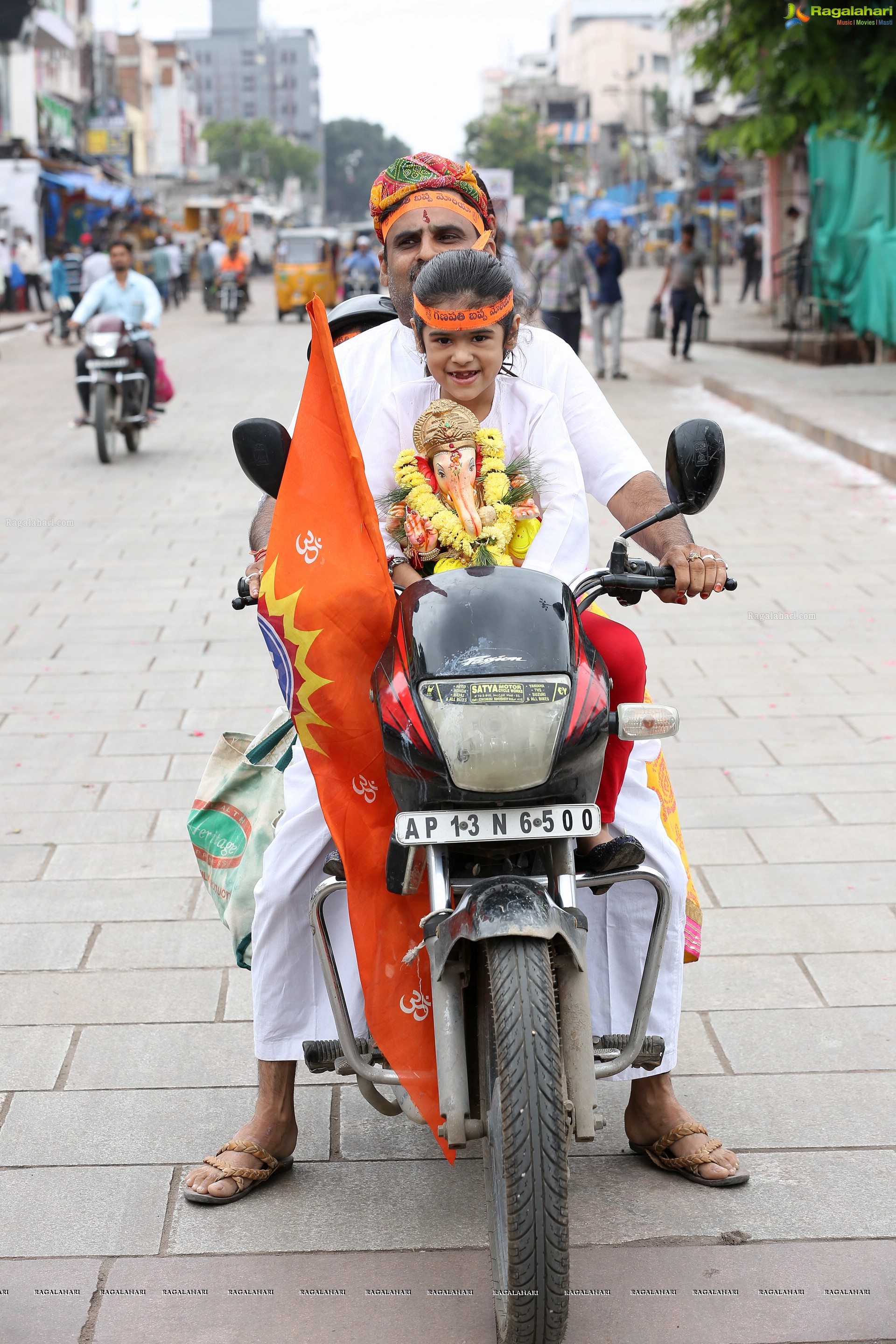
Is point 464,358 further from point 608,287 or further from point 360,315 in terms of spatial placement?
point 608,287

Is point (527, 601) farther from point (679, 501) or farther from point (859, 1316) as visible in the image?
point (859, 1316)

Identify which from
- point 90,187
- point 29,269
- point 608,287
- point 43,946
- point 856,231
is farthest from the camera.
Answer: point 90,187

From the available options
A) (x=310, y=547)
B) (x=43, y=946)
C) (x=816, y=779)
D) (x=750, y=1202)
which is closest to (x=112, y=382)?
(x=816, y=779)

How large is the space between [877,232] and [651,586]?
16.9 meters

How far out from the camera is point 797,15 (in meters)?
13.7

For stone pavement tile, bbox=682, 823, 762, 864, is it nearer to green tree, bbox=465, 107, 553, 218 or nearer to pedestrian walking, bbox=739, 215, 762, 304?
pedestrian walking, bbox=739, 215, 762, 304

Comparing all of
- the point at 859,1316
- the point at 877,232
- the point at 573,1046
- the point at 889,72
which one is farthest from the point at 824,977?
the point at 877,232

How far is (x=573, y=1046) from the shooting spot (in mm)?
2201

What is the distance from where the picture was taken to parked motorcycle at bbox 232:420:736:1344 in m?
2.05

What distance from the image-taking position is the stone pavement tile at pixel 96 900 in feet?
12.9

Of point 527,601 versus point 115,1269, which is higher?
point 527,601

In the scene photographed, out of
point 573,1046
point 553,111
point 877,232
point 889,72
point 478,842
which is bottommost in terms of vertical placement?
point 573,1046

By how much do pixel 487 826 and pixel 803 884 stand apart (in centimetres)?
220

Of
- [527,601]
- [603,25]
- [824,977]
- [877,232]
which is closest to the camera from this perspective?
[527,601]
